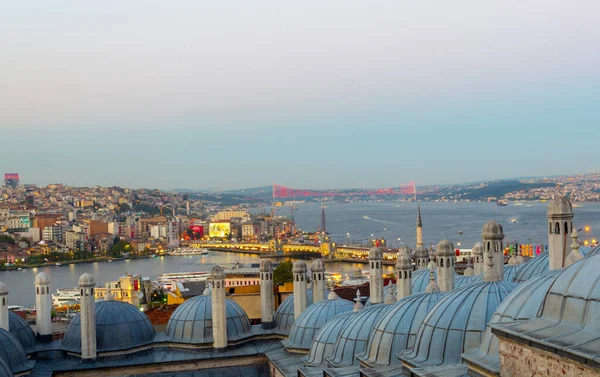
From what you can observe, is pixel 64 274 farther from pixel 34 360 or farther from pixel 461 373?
pixel 461 373

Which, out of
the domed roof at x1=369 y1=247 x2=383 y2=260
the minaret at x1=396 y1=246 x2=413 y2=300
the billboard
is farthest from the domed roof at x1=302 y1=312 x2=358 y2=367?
the billboard

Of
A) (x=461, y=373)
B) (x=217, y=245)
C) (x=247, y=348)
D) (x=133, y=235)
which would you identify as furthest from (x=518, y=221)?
(x=461, y=373)

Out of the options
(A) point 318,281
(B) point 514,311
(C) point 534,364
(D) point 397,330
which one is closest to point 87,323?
(A) point 318,281

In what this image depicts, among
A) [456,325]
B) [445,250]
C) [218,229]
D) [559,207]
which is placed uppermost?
[559,207]

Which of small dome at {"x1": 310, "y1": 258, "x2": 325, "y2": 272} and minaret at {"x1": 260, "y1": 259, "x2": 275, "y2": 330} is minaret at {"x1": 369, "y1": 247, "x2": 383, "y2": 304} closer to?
small dome at {"x1": 310, "y1": 258, "x2": 325, "y2": 272}

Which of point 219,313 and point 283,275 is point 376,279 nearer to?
point 219,313
